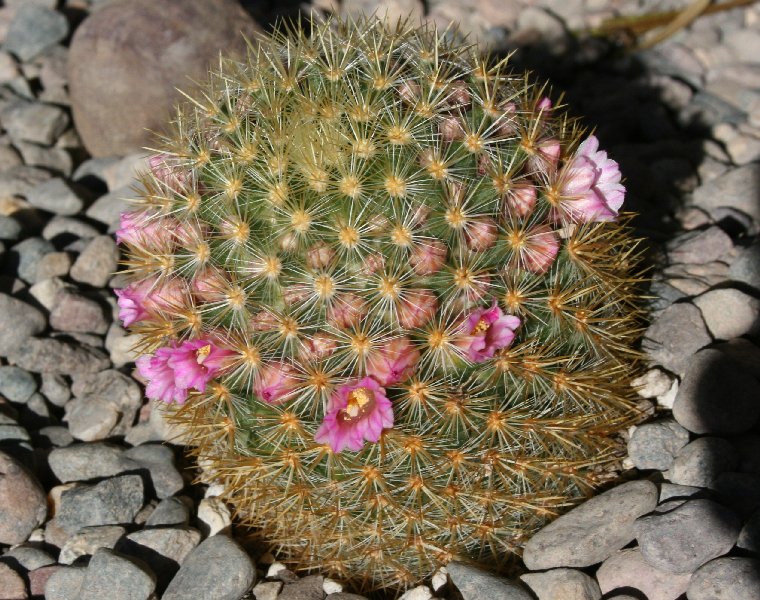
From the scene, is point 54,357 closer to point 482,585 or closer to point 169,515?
point 169,515

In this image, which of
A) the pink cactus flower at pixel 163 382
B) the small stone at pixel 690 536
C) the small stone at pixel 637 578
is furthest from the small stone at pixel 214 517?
the small stone at pixel 690 536

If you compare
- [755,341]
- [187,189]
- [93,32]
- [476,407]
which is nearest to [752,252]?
[755,341]

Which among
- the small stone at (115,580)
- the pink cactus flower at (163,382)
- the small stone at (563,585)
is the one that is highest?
the pink cactus flower at (163,382)

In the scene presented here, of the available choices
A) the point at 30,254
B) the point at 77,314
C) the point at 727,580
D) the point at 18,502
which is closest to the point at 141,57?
the point at 30,254

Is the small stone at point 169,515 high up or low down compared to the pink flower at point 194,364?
down

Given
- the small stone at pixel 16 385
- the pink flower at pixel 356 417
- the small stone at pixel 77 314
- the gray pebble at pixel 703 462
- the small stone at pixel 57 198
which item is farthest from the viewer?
the small stone at pixel 57 198

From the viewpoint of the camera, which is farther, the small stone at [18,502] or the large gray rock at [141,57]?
the large gray rock at [141,57]

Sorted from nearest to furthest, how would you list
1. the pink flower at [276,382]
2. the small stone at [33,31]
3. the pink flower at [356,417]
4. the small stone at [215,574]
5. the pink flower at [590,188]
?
the pink flower at [356,417] < the pink flower at [276,382] < the pink flower at [590,188] < the small stone at [215,574] < the small stone at [33,31]

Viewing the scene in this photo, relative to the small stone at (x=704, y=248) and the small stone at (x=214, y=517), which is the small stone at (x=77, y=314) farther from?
the small stone at (x=704, y=248)
